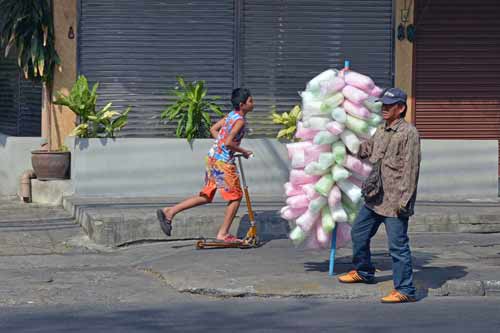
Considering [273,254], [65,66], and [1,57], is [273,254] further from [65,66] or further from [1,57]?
[1,57]

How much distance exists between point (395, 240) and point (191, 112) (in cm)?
636

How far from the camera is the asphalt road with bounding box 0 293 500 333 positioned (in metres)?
8.03

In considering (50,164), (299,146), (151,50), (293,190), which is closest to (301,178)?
(293,190)

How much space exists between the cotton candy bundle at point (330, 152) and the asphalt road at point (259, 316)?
842 mm

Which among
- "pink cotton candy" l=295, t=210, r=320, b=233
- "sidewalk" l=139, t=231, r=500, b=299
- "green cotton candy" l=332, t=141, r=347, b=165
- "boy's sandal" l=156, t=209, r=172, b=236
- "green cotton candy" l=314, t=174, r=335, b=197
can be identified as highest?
"green cotton candy" l=332, t=141, r=347, b=165

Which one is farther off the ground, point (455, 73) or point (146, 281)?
point (455, 73)

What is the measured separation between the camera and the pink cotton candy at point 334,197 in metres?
9.62

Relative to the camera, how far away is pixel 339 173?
9570mm

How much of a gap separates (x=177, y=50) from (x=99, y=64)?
3.83 feet

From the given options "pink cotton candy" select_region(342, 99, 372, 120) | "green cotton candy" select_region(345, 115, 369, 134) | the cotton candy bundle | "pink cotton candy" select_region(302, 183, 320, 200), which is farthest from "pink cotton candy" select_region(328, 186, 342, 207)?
"pink cotton candy" select_region(342, 99, 372, 120)

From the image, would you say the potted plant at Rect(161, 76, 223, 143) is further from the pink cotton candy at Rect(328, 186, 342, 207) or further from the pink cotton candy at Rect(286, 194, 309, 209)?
the pink cotton candy at Rect(328, 186, 342, 207)

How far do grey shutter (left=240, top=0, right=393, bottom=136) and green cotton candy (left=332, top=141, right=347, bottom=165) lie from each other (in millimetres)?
6580

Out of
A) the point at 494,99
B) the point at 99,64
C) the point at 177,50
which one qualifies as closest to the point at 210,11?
the point at 177,50

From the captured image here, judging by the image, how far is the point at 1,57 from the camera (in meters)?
18.1
